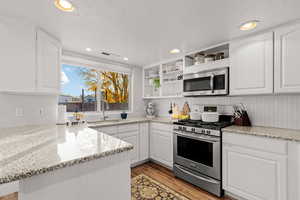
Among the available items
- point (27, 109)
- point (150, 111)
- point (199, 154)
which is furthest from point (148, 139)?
point (27, 109)

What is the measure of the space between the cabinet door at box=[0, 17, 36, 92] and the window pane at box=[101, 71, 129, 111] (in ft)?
5.06

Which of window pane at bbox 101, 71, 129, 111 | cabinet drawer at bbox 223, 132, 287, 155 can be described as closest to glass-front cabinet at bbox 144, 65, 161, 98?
window pane at bbox 101, 71, 129, 111

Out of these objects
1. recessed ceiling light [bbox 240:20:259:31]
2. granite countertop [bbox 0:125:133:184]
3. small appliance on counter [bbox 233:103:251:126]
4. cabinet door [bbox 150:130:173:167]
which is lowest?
cabinet door [bbox 150:130:173:167]

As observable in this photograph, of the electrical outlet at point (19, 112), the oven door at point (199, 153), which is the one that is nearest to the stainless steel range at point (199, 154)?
the oven door at point (199, 153)

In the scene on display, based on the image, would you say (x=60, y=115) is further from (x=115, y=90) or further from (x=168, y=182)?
(x=168, y=182)

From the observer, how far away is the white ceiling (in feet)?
4.35

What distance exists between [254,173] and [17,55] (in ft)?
9.93

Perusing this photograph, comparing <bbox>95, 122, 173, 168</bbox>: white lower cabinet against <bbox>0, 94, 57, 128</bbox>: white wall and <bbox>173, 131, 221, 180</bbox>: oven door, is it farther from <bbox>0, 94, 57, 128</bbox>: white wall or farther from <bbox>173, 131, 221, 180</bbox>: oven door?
<bbox>0, 94, 57, 128</bbox>: white wall

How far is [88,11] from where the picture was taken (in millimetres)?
1413

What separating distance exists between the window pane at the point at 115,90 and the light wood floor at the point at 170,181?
4.75ft

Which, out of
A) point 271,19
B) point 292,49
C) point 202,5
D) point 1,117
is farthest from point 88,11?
point 292,49

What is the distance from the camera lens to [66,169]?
813mm

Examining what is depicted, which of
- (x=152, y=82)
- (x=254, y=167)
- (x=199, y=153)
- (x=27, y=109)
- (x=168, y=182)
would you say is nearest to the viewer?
(x=254, y=167)

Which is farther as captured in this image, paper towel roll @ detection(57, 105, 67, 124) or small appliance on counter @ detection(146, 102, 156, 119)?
small appliance on counter @ detection(146, 102, 156, 119)
